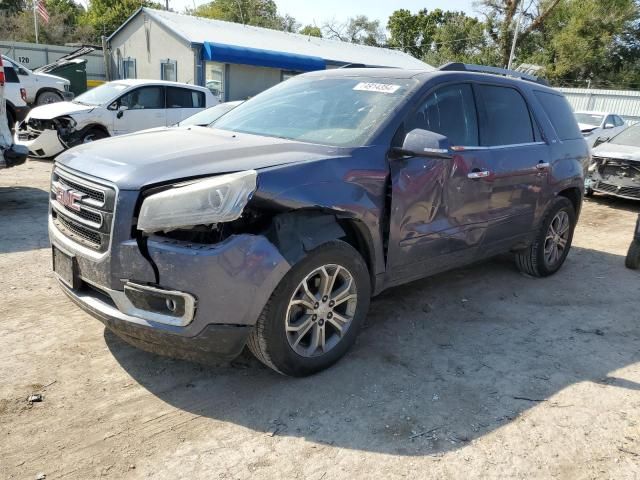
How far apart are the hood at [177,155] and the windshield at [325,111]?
0.23 meters

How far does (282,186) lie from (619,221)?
7.75 meters

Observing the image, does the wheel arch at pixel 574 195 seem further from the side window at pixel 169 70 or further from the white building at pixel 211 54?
the side window at pixel 169 70

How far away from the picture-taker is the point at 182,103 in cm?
1202

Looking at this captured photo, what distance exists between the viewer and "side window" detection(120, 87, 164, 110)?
11.0 meters

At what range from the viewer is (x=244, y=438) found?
2711mm

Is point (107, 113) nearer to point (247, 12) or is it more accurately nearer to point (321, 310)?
point (321, 310)

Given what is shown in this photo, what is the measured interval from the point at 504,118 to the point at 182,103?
9.02 m

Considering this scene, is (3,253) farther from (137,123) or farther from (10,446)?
(137,123)

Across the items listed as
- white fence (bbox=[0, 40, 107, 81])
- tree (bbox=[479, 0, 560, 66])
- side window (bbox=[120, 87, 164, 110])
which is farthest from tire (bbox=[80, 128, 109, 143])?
tree (bbox=[479, 0, 560, 66])

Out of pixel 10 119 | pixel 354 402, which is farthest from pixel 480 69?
pixel 10 119

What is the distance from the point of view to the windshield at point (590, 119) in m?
15.2

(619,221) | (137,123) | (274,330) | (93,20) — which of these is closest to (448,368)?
(274,330)

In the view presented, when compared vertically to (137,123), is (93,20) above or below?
above

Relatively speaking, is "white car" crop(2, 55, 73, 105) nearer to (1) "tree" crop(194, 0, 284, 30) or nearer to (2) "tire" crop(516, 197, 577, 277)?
(2) "tire" crop(516, 197, 577, 277)
